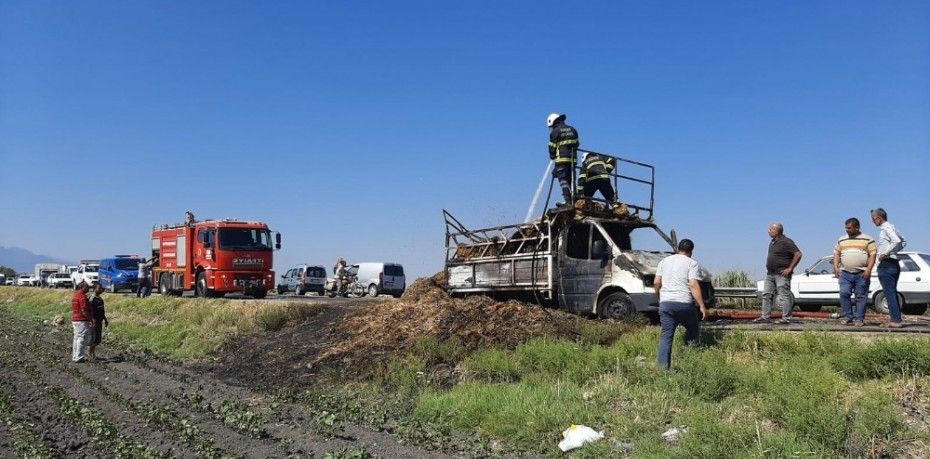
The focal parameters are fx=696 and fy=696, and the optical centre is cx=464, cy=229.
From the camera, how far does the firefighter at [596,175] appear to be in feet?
44.6

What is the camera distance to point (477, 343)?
36.2 feet

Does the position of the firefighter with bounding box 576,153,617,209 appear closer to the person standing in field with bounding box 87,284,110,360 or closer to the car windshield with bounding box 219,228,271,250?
the person standing in field with bounding box 87,284,110,360

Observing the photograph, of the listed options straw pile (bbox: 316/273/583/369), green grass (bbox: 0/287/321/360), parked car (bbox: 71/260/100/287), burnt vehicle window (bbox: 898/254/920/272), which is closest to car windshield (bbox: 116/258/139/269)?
parked car (bbox: 71/260/100/287)

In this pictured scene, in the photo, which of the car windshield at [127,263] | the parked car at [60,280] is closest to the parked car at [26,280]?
the parked car at [60,280]

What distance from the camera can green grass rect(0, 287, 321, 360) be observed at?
52.3ft

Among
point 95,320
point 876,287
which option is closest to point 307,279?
point 95,320

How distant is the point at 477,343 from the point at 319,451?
14.2 ft

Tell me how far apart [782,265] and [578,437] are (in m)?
6.02

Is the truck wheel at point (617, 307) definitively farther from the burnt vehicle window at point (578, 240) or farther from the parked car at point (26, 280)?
the parked car at point (26, 280)

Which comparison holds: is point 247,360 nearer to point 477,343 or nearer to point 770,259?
point 477,343

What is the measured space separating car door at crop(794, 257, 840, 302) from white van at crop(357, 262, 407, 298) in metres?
18.9

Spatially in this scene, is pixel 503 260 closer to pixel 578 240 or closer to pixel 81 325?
pixel 578 240

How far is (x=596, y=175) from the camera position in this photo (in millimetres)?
13672

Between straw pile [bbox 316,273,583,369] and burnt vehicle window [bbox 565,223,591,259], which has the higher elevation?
burnt vehicle window [bbox 565,223,591,259]
